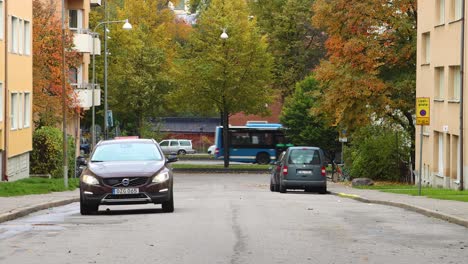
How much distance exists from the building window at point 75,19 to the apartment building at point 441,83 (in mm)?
27251

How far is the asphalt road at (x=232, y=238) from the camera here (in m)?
13.9

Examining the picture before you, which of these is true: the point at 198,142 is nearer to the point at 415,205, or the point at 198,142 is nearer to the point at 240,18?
the point at 240,18

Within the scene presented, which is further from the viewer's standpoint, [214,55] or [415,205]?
[214,55]

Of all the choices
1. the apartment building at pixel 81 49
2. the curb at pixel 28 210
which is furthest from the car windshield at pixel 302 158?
the apartment building at pixel 81 49

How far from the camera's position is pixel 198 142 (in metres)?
120

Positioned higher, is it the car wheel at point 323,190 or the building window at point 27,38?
the building window at point 27,38

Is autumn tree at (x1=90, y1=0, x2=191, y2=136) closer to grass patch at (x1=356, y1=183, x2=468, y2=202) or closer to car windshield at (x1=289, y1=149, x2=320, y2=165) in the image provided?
car windshield at (x1=289, y1=149, x2=320, y2=165)

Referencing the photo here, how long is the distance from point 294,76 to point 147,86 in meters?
11.7

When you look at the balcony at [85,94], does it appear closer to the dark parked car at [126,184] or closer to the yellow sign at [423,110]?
the yellow sign at [423,110]

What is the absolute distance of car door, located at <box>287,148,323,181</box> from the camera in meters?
40.8

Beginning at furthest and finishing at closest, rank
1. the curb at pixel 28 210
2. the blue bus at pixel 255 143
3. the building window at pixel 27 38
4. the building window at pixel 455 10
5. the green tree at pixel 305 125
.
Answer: the blue bus at pixel 255 143 → the green tree at pixel 305 125 → the building window at pixel 27 38 → the building window at pixel 455 10 → the curb at pixel 28 210

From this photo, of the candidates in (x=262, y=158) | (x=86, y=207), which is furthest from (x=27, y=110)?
(x=262, y=158)

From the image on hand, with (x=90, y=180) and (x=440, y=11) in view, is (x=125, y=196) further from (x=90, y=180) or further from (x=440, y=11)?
(x=440, y=11)

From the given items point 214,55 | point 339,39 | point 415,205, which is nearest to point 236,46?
point 214,55
